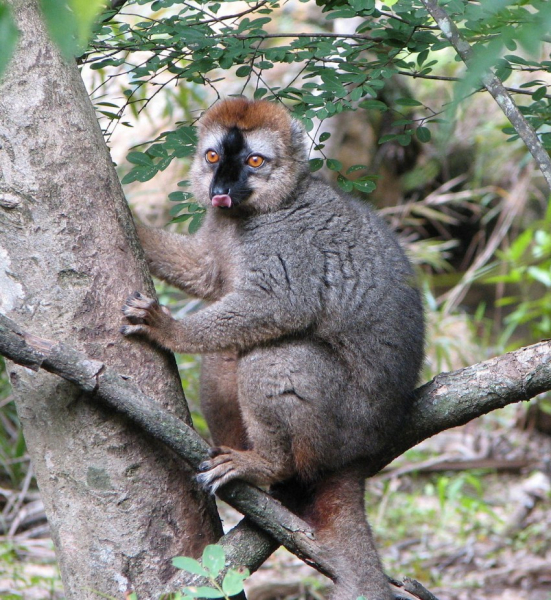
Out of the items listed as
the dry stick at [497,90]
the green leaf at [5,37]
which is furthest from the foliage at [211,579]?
the dry stick at [497,90]

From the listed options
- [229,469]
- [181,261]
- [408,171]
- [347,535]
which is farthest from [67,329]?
[408,171]

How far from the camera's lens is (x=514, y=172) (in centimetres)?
947

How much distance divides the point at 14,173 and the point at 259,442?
1.60m

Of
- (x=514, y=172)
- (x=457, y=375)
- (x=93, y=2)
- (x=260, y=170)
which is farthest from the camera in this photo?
(x=514, y=172)

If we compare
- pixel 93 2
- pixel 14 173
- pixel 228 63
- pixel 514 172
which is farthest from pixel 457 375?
pixel 514 172

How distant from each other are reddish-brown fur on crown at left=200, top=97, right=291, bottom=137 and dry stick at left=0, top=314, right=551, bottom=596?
165 centimetres

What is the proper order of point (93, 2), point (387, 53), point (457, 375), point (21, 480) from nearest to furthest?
1. point (93, 2)
2. point (457, 375)
3. point (387, 53)
4. point (21, 480)

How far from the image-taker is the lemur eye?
148 inches

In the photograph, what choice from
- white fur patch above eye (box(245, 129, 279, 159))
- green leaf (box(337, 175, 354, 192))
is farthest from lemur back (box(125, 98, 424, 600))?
green leaf (box(337, 175, 354, 192))

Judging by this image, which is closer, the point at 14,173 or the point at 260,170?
the point at 14,173

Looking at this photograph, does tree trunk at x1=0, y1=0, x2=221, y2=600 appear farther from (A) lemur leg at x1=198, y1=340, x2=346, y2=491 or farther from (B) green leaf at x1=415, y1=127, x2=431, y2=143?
(B) green leaf at x1=415, y1=127, x2=431, y2=143

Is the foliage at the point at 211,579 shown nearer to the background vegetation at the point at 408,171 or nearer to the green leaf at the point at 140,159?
the background vegetation at the point at 408,171

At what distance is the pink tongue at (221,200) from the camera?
352 centimetres

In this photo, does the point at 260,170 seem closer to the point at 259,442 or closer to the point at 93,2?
the point at 259,442
